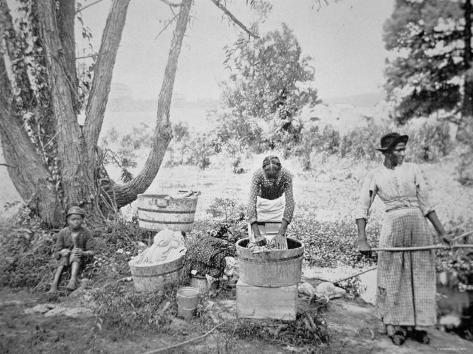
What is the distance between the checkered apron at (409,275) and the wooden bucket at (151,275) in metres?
2.07

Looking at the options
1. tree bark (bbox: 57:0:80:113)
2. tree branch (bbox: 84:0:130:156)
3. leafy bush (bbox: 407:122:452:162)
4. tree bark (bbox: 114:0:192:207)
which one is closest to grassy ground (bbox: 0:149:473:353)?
leafy bush (bbox: 407:122:452:162)

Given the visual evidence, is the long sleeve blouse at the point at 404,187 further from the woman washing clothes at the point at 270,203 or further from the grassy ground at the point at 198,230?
the grassy ground at the point at 198,230

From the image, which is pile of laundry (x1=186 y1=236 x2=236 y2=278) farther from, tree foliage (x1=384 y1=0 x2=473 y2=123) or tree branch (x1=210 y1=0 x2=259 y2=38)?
tree branch (x1=210 y1=0 x2=259 y2=38)

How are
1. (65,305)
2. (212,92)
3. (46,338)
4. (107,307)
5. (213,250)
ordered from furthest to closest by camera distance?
1. (212,92)
2. (213,250)
3. (65,305)
4. (107,307)
5. (46,338)

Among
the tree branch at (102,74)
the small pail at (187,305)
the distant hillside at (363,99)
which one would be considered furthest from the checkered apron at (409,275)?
the tree branch at (102,74)

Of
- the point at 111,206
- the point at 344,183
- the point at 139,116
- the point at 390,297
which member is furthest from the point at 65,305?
the point at 344,183

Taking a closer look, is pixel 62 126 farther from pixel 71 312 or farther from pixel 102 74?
pixel 71 312

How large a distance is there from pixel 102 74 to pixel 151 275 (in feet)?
10.1

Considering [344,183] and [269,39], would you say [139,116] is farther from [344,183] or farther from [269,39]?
[344,183]

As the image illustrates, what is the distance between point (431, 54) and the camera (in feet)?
12.5

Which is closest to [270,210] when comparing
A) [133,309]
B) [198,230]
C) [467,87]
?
[133,309]

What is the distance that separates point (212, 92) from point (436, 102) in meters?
3.65

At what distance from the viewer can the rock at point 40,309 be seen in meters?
3.46

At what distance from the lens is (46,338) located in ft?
9.70
